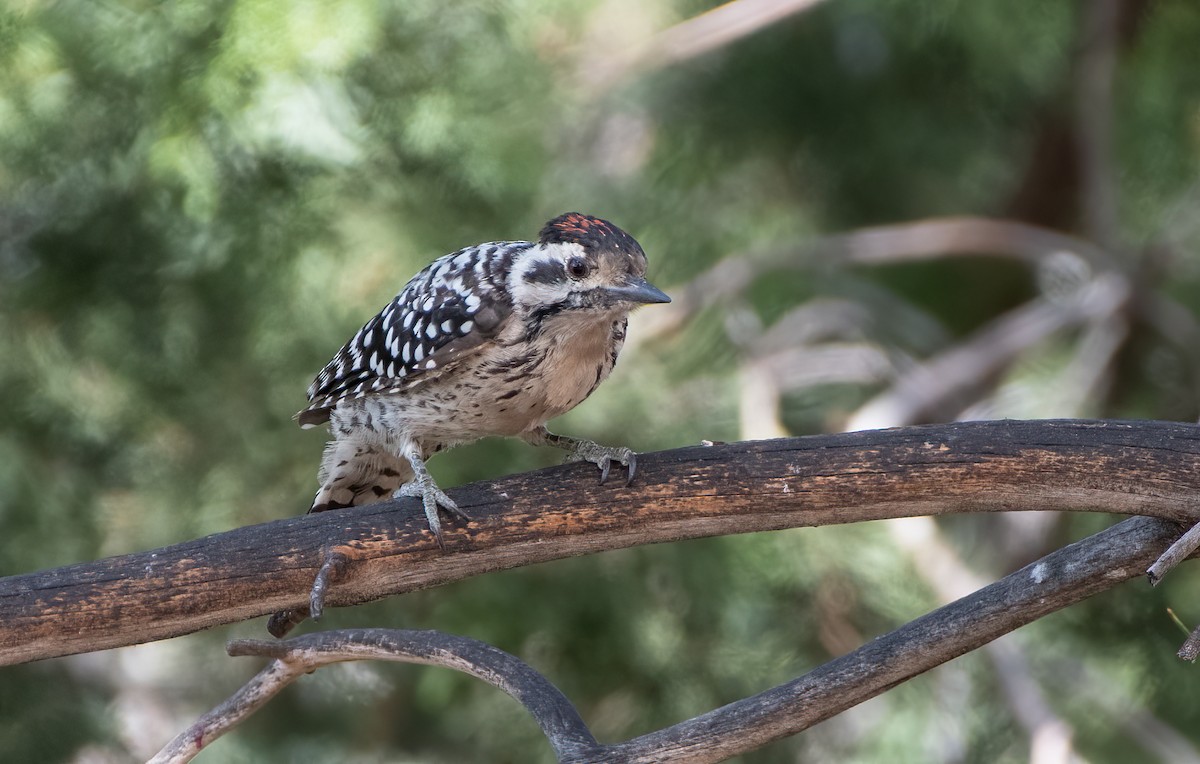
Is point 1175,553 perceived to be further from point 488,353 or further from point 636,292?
point 488,353

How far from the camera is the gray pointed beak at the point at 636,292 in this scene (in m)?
A: 2.70

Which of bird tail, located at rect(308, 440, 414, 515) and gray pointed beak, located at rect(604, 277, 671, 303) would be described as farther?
bird tail, located at rect(308, 440, 414, 515)

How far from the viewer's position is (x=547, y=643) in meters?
5.02

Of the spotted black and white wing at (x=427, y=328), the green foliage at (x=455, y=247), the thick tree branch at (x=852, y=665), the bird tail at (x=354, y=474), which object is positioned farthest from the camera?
the green foliage at (x=455, y=247)

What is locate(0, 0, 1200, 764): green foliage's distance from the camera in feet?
14.3

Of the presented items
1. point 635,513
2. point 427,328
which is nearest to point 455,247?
point 427,328

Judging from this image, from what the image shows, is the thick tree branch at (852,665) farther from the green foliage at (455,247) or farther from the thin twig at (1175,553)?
the green foliage at (455,247)

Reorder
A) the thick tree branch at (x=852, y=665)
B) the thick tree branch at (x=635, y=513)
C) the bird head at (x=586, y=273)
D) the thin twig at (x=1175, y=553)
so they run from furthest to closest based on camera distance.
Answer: the bird head at (x=586, y=273) → the thick tree branch at (x=635, y=513) → the thick tree branch at (x=852, y=665) → the thin twig at (x=1175, y=553)

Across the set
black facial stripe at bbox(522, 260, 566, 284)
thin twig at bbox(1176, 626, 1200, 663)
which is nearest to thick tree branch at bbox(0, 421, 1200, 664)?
thin twig at bbox(1176, 626, 1200, 663)

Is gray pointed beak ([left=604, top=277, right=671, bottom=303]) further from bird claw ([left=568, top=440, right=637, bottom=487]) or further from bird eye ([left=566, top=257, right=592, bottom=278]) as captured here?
bird claw ([left=568, top=440, right=637, bottom=487])

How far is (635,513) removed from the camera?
8.65 feet

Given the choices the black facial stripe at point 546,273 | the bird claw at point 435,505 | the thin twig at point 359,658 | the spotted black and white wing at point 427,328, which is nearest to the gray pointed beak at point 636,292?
the black facial stripe at point 546,273

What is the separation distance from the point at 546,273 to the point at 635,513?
0.57 meters

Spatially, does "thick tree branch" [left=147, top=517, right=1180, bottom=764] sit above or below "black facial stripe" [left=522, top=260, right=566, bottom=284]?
below
